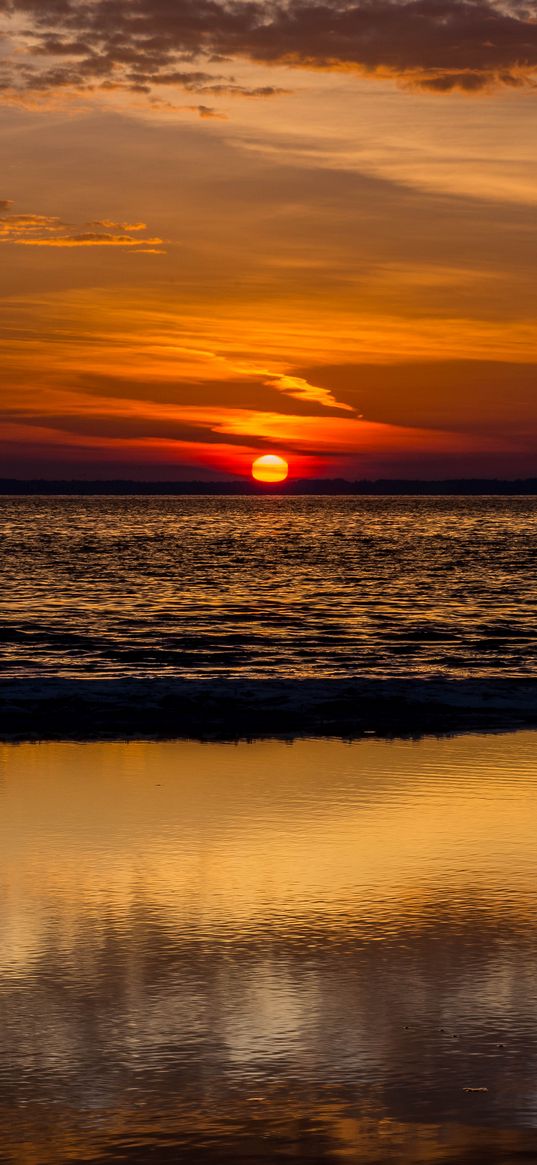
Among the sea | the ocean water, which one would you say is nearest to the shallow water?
the sea

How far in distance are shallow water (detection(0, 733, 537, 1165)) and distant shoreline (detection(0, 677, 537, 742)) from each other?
5565 millimetres

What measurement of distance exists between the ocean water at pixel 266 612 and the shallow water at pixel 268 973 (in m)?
16.4

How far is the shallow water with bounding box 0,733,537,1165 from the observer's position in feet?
19.4

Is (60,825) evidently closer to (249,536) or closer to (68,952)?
(68,952)

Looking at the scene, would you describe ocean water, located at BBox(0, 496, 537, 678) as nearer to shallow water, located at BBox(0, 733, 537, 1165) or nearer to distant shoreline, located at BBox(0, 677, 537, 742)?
distant shoreline, located at BBox(0, 677, 537, 742)

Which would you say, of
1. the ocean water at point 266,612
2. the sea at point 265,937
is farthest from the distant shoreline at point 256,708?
the ocean water at point 266,612

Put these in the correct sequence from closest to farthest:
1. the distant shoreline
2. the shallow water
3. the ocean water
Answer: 1. the shallow water
2. the distant shoreline
3. the ocean water

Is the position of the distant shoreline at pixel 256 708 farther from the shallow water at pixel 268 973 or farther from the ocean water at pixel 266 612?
the shallow water at pixel 268 973

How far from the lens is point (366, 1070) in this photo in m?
6.52

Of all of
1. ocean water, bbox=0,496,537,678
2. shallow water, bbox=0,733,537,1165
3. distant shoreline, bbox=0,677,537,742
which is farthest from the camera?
ocean water, bbox=0,496,537,678

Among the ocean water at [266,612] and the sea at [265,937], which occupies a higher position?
the sea at [265,937]

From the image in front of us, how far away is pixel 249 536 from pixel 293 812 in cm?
13919

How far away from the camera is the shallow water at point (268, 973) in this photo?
233 inches

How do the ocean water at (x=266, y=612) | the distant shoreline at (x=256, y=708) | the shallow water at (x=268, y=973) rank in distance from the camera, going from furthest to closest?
the ocean water at (x=266, y=612), the distant shoreline at (x=256, y=708), the shallow water at (x=268, y=973)
